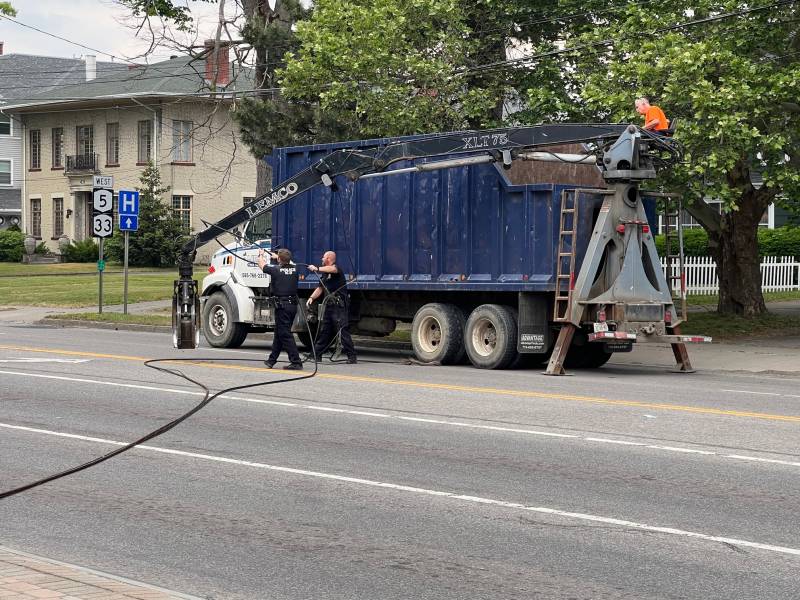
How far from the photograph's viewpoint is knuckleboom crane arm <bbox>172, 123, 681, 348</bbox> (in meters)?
18.3

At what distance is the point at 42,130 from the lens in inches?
2509

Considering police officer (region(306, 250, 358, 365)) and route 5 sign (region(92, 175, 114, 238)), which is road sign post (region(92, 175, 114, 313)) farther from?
police officer (region(306, 250, 358, 365))

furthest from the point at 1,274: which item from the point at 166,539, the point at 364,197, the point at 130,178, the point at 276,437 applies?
the point at 166,539

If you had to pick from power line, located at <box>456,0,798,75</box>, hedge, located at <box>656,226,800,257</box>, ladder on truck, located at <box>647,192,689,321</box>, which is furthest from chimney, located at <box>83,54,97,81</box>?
ladder on truck, located at <box>647,192,689,321</box>

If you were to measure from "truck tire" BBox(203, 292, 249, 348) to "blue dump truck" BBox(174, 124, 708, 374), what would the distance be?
0.10 m

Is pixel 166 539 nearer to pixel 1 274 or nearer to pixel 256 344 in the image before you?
pixel 256 344

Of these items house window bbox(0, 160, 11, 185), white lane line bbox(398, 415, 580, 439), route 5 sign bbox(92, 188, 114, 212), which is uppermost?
house window bbox(0, 160, 11, 185)

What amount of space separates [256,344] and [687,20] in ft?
33.7

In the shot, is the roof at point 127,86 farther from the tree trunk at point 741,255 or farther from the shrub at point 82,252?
the tree trunk at point 741,255

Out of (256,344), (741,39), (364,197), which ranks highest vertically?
(741,39)

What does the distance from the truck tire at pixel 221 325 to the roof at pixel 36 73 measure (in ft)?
139

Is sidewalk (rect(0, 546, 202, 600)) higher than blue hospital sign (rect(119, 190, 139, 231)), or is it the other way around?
blue hospital sign (rect(119, 190, 139, 231))

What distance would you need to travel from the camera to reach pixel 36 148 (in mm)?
64188

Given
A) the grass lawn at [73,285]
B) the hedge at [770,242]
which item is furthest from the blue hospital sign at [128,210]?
the hedge at [770,242]
